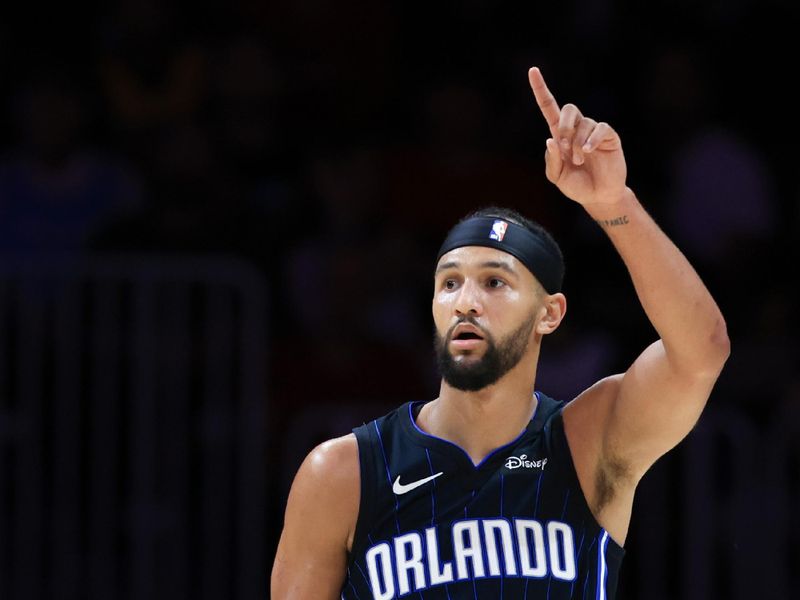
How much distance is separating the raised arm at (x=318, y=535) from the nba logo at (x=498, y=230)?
2.74 feet

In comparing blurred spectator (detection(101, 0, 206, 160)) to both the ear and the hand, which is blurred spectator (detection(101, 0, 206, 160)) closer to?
the ear

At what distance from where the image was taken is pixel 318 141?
9.20 meters

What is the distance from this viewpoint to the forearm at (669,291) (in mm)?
4230

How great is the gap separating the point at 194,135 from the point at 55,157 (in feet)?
2.74

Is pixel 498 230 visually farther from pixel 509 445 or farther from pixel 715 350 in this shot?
pixel 715 350

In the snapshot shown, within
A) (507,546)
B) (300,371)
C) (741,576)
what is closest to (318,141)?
(300,371)

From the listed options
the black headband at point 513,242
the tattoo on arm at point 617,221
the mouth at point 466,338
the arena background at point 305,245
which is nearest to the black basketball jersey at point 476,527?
Result: the mouth at point 466,338

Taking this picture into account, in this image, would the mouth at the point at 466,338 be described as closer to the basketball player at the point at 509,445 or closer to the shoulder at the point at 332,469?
the basketball player at the point at 509,445

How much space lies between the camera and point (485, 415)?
4.68 meters

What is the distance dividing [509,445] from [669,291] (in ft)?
2.47

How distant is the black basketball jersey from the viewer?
4.42 m

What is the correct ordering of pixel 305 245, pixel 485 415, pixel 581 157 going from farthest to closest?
1. pixel 305 245
2. pixel 485 415
3. pixel 581 157

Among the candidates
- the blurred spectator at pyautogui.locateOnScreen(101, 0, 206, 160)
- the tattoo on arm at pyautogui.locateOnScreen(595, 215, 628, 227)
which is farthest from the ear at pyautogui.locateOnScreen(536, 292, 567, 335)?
the blurred spectator at pyautogui.locateOnScreen(101, 0, 206, 160)

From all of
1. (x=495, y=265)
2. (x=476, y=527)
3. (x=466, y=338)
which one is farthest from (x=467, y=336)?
(x=476, y=527)
